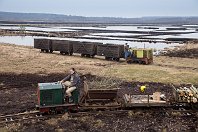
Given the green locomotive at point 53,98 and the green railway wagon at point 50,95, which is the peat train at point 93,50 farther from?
the green railway wagon at point 50,95

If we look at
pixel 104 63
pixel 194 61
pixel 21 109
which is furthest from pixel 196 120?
pixel 194 61

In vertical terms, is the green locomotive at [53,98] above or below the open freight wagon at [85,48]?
below

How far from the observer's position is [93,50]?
43125 millimetres

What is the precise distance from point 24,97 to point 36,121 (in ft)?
18.1

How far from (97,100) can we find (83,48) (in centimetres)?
2417

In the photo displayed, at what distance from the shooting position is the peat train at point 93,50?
124ft

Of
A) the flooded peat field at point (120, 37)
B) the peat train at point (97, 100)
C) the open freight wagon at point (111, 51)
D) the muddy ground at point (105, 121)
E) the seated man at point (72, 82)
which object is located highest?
the flooded peat field at point (120, 37)

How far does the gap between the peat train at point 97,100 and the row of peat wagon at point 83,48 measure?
19.6 meters

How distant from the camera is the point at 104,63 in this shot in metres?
38.0

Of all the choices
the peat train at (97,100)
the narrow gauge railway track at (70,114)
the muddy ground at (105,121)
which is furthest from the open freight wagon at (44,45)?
the narrow gauge railway track at (70,114)

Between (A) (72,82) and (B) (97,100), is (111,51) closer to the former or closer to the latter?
(B) (97,100)

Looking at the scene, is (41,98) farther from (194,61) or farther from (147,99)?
(194,61)

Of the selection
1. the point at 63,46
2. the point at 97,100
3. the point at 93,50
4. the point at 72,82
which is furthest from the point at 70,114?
the point at 63,46

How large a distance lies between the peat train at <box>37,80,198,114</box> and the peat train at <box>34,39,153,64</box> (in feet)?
56.3
